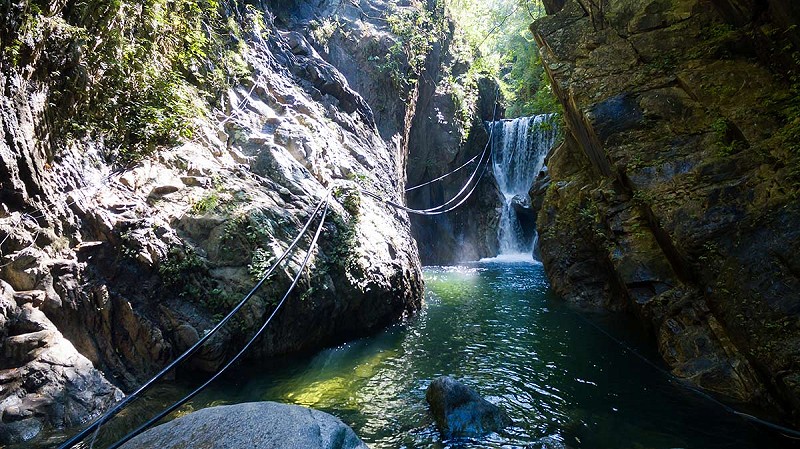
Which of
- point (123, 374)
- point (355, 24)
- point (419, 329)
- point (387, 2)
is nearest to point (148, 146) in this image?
point (123, 374)

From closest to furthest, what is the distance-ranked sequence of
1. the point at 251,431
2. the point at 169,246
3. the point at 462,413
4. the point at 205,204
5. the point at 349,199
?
the point at 251,431, the point at 462,413, the point at 169,246, the point at 205,204, the point at 349,199

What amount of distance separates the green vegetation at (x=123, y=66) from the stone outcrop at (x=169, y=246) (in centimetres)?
12

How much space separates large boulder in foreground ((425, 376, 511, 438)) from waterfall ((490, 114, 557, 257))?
1541 centimetres

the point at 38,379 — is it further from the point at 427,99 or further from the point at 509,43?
the point at 509,43

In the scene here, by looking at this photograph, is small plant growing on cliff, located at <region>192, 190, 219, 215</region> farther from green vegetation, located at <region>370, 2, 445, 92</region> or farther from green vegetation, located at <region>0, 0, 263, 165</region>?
green vegetation, located at <region>370, 2, 445, 92</region>

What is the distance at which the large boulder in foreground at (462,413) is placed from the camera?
477 cm

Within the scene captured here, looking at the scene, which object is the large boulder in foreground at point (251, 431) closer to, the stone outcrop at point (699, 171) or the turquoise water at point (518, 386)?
the turquoise water at point (518, 386)

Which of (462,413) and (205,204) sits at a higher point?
(205,204)

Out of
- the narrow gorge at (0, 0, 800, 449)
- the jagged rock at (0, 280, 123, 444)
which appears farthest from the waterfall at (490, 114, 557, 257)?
the jagged rock at (0, 280, 123, 444)

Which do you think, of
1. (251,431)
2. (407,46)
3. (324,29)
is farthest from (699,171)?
(407,46)

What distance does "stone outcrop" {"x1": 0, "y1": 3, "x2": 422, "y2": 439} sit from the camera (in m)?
4.40

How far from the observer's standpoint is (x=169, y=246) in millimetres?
5758

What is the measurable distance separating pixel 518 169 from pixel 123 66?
18207mm

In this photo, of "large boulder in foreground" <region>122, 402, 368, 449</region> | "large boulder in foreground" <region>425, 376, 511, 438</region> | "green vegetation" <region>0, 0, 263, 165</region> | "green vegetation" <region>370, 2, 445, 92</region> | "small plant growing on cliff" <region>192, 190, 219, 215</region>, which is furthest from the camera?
"green vegetation" <region>370, 2, 445, 92</region>
